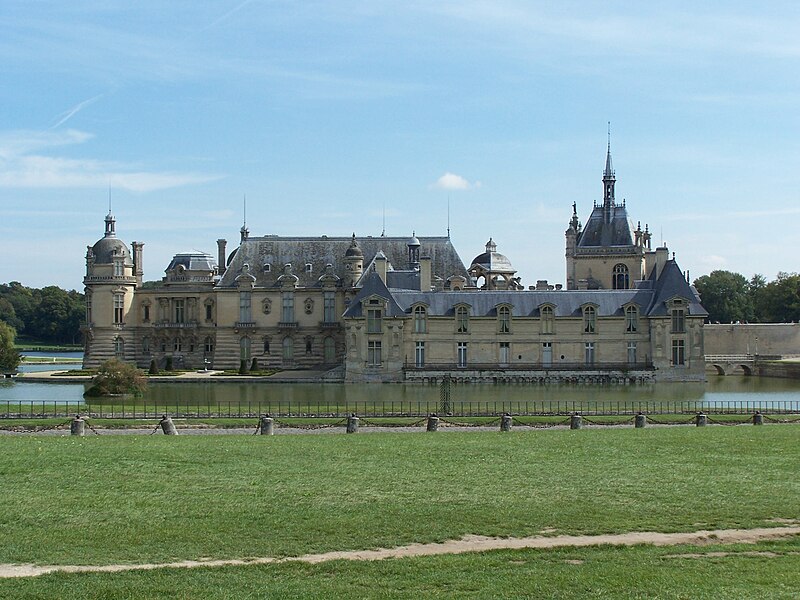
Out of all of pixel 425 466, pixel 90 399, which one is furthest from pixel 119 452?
pixel 90 399

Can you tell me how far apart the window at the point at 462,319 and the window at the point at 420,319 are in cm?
189

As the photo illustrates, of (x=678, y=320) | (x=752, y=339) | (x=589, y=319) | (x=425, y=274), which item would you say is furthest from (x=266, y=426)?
(x=752, y=339)

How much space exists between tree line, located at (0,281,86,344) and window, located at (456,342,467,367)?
79143mm

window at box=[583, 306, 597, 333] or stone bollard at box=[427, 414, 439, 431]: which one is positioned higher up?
window at box=[583, 306, 597, 333]

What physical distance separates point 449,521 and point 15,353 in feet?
202

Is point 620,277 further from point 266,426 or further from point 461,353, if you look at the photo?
point 266,426

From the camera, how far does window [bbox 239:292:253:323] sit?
7756cm

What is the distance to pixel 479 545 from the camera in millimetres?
16109

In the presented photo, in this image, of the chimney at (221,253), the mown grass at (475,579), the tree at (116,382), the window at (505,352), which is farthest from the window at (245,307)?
the mown grass at (475,579)

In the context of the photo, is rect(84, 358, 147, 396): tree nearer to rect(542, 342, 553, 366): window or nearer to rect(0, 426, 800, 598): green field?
rect(542, 342, 553, 366): window

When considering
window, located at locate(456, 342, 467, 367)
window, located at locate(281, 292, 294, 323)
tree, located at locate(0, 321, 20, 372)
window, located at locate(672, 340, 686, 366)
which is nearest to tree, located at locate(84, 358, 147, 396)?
tree, located at locate(0, 321, 20, 372)

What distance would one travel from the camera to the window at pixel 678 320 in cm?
6631

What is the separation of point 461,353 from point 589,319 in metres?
7.84

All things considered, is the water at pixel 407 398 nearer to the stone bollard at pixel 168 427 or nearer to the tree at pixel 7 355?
the stone bollard at pixel 168 427
